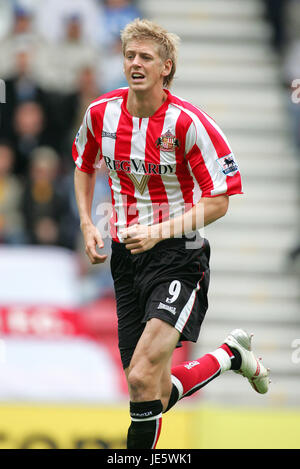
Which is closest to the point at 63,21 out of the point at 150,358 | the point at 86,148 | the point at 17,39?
the point at 17,39

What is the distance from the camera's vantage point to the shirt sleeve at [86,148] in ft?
18.7

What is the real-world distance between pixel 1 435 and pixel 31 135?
3382 mm

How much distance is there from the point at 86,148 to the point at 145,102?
1.72 ft

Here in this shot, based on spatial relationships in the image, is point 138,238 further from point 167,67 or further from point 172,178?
point 167,67

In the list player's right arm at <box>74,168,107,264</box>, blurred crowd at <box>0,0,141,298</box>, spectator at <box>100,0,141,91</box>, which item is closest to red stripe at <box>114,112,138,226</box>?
player's right arm at <box>74,168,107,264</box>

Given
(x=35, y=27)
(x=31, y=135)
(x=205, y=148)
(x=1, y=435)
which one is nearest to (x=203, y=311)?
(x=205, y=148)

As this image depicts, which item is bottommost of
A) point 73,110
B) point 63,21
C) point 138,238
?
point 138,238

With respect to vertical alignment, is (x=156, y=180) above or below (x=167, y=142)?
below

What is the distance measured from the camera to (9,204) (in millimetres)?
9852

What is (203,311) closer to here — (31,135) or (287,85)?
(31,135)

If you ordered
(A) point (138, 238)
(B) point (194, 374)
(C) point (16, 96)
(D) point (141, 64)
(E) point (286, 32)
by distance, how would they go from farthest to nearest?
(E) point (286, 32) → (C) point (16, 96) → (B) point (194, 374) → (D) point (141, 64) → (A) point (138, 238)

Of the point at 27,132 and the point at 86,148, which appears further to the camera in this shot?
the point at 27,132

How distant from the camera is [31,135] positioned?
10.2 metres

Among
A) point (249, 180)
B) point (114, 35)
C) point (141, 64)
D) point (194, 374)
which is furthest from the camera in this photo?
point (249, 180)
